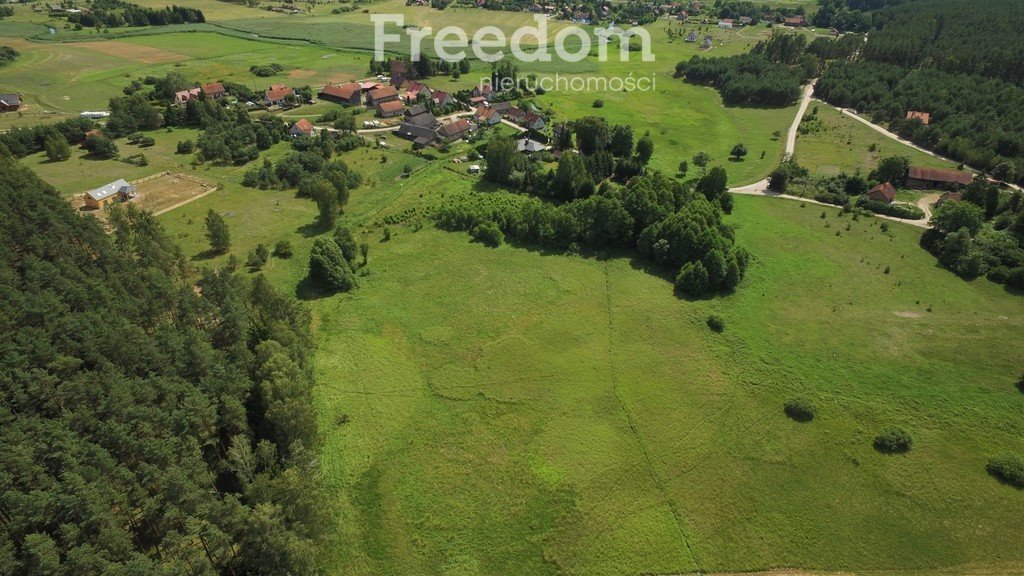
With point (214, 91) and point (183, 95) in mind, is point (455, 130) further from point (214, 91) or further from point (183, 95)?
point (183, 95)

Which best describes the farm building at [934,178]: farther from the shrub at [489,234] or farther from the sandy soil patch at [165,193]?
the sandy soil patch at [165,193]

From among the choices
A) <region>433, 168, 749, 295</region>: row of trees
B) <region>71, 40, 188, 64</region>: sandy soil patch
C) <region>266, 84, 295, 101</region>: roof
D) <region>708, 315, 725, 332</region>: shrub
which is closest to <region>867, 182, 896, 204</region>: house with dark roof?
<region>433, 168, 749, 295</region>: row of trees

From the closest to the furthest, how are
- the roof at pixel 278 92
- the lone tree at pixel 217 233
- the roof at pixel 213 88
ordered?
the lone tree at pixel 217 233 < the roof at pixel 213 88 < the roof at pixel 278 92

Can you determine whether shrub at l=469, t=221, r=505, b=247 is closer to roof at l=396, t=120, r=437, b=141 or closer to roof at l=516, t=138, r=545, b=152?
roof at l=516, t=138, r=545, b=152

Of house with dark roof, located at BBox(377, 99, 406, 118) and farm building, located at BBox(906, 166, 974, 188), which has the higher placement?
house with dark roof, located at BBox(377, 99, 406, 118)

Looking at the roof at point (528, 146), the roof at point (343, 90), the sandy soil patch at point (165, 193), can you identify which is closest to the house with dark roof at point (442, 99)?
the roof at point (343, 90)

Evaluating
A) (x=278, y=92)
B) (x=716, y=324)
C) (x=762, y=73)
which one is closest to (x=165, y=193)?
(x=278, y=92)
